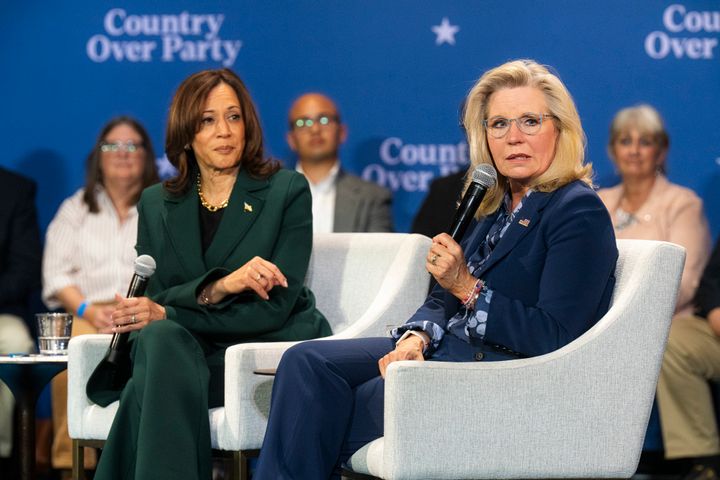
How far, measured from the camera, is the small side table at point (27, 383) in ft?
13.3

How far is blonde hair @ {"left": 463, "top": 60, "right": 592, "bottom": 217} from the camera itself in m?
3.31

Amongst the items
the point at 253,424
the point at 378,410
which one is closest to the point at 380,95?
the point at 253,424

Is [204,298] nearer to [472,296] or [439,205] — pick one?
[472,296]

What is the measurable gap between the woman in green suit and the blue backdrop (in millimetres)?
2426

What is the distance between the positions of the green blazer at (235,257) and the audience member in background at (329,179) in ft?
6.65

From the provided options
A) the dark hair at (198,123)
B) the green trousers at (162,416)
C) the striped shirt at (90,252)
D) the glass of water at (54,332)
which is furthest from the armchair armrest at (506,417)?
the striped shirt at (90,252)

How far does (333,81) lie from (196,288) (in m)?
2.94

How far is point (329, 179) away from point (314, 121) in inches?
12.8

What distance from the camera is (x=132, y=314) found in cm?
393

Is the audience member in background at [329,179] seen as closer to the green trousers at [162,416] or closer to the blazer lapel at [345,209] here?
the blazer lapel at [345,209]

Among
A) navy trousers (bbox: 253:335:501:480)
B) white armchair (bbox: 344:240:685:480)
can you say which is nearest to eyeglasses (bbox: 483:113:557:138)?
white armchair (bbox: 344:240:685:480)

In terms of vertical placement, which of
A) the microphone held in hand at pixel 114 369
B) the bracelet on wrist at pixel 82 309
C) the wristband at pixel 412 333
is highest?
→ the wristband at pixel 412 333

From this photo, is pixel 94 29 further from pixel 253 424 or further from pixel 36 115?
pixel 253 424

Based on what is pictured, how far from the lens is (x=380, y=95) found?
22.1 ft
